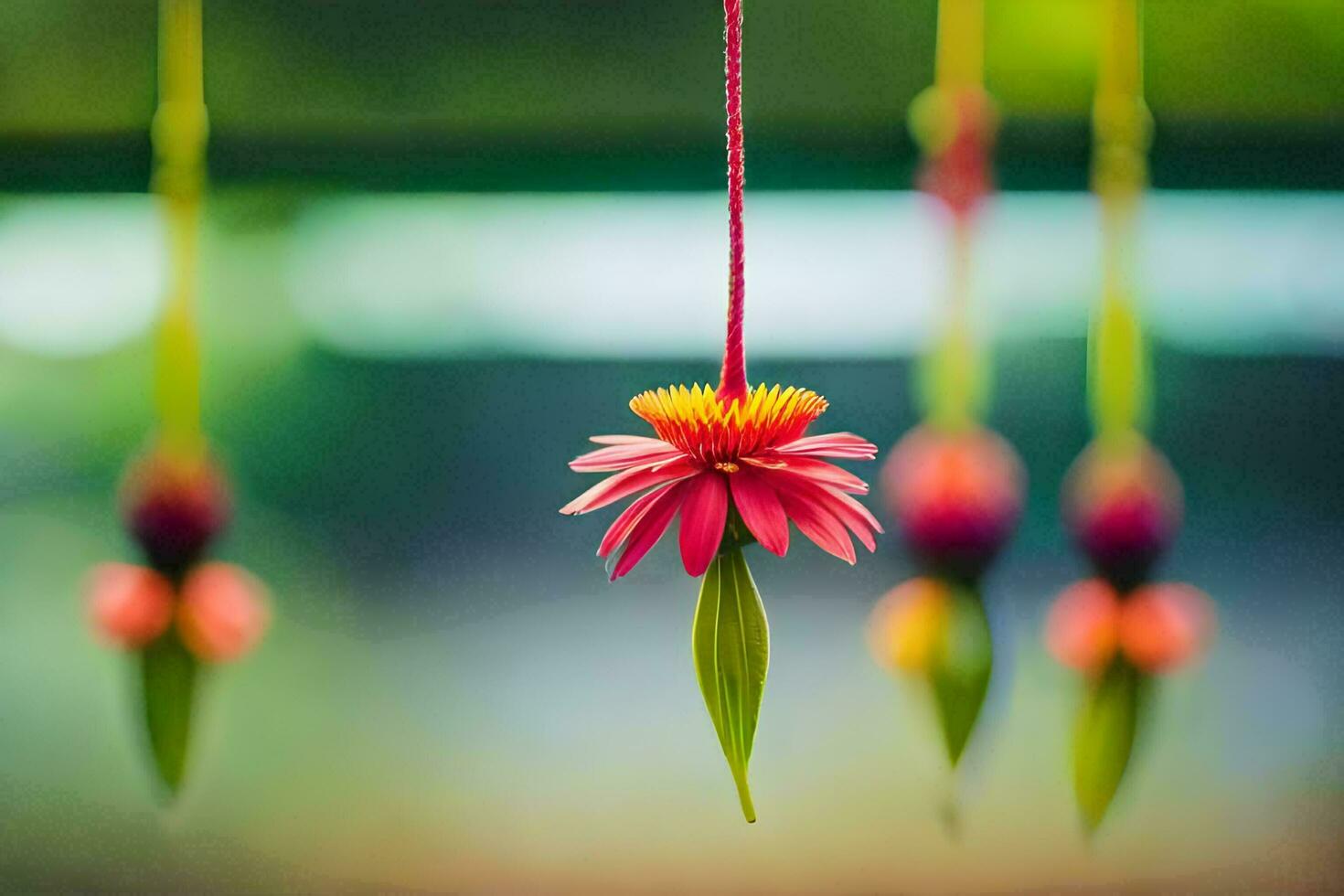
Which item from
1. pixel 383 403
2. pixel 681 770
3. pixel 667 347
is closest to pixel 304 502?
pixel 383 403

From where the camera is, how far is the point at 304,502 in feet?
7.16

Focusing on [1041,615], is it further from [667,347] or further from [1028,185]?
[1028,185]

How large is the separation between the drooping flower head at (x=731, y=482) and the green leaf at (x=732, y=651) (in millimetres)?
11

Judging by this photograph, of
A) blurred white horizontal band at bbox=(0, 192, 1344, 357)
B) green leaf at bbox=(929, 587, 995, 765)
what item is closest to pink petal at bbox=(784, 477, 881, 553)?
green leaf at bbox=(929, 587, 995, 765)

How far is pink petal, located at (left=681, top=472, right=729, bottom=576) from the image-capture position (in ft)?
0.71

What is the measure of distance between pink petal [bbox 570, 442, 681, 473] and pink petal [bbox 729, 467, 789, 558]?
17 mm

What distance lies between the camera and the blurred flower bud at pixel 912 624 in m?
0.50

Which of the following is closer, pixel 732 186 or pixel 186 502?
pixel 732 186

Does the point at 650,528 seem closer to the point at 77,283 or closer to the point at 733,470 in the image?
the point at 733,470

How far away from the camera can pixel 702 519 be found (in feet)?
0.74

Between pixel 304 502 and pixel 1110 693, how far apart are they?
75.5 inches

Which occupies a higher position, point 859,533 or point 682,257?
point 682,257

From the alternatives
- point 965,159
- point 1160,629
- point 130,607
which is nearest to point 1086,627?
point 1160,629

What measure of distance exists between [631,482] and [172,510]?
1.53 ft
